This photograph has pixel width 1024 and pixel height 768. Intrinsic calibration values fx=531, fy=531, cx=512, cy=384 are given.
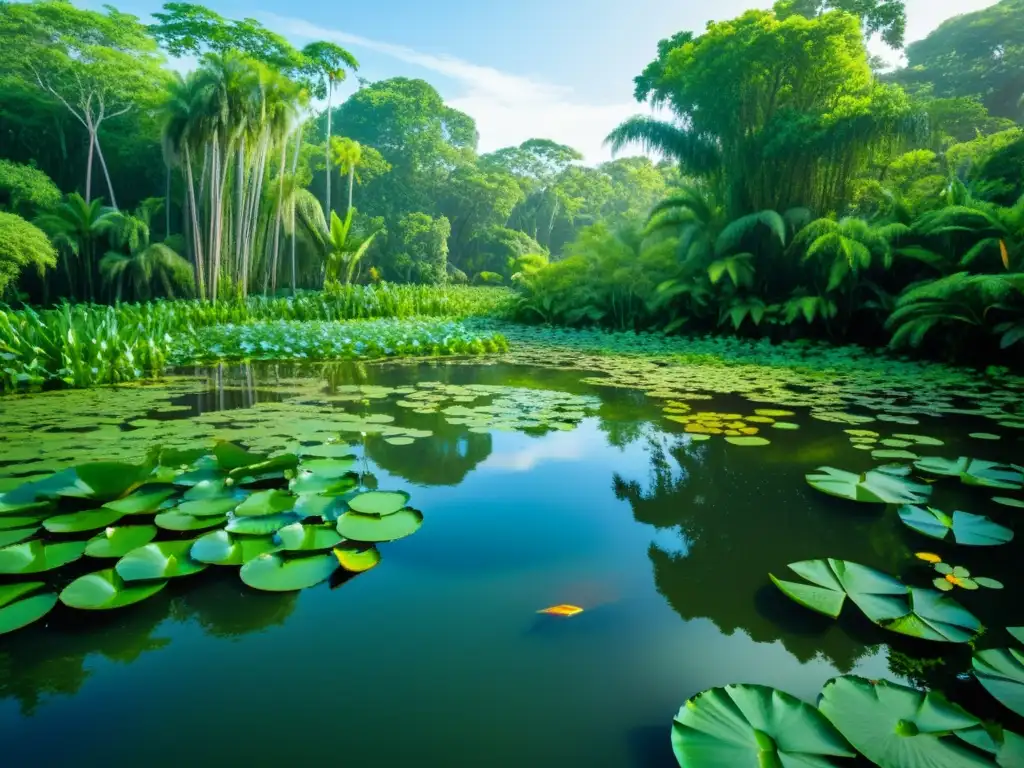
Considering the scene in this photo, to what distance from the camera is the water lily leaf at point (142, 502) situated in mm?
1352

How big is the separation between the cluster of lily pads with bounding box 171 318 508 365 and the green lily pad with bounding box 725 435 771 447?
11.9 feet

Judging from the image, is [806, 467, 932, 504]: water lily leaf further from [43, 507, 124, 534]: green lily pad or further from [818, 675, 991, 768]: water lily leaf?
[43, 507, 124, 534]: green lily pad

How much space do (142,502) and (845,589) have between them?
1.67 metres

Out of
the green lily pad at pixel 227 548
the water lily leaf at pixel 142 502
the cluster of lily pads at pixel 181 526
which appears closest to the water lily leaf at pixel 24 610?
the cluster of lily pads at pixel 181 526

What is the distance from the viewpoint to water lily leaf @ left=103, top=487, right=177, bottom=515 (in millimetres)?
1352

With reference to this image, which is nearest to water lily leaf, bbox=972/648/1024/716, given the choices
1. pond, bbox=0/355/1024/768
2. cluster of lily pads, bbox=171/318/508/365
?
pond, bbox=0/355/1024/768

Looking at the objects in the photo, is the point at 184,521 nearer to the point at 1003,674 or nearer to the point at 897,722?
the point at 897,722

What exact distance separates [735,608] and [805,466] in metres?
1.11

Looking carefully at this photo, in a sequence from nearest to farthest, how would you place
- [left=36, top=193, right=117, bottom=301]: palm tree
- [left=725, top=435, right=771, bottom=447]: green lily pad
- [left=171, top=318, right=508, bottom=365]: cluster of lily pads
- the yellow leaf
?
the yellow leaf
[left=725, top=435, right=771, bottom=447]: green lily pad
[left=171, top=318, right=508, bottom=365]: cluster of lily pads
[left=36, top=193, right=117, bottom=301]: palm tree

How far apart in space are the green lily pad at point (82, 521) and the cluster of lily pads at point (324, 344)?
3.71 m

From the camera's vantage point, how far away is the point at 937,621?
0.96 metres

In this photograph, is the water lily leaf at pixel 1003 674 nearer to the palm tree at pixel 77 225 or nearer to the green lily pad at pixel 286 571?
the green lily pad at pixel 286 571

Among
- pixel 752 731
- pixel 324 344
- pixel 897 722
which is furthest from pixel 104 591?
pixel 324 344

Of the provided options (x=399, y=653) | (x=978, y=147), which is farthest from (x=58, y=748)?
(x=978, y=147)
